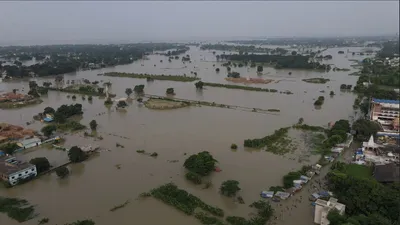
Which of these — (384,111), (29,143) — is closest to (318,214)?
(384,111)

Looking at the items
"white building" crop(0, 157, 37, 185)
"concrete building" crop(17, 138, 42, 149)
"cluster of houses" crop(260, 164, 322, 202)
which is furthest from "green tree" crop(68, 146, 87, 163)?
"cluster of houses" crop(260, 164, 322, 202)

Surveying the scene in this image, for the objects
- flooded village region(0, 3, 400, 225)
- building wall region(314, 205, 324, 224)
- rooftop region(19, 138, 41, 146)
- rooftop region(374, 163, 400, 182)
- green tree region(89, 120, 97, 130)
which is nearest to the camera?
building wall region(314, 205, 324, 224)

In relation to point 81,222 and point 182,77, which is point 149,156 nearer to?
point 81,222

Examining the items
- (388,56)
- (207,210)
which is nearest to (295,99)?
(207,210)

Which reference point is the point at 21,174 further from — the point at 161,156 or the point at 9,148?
the point at 161,156

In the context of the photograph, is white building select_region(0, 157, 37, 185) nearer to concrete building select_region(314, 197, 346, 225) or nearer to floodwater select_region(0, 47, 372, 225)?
floodwater select_region(0, 47, 372, 225)

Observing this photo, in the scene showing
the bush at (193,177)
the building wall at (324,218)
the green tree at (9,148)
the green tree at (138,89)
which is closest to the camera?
the building wall at (324,218)

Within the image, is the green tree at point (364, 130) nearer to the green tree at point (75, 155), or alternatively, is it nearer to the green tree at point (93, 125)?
the green tree at point (75, 155)

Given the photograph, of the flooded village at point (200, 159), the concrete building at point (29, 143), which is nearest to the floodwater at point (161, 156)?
the flooded village at point (200, 159)
